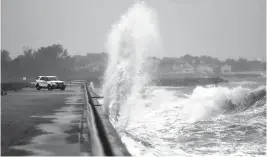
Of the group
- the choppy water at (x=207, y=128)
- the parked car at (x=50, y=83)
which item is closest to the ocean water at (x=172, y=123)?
the choppy water at (x=207, y=128)

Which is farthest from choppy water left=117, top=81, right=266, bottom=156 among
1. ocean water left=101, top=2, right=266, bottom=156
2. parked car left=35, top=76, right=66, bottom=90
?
parked car left=35, top=76, right=66, bottom=90

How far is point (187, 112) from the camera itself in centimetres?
3988

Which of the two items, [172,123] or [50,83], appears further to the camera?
[50,83]

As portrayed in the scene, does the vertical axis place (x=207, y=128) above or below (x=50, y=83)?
below

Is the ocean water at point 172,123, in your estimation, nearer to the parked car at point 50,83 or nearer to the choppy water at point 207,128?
the choppy water at point 207,128

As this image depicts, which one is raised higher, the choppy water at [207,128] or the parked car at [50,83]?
the parked car at [50,83]

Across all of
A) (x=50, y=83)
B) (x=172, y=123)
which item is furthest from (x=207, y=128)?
(x=50, y=83)

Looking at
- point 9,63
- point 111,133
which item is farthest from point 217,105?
point 9,63

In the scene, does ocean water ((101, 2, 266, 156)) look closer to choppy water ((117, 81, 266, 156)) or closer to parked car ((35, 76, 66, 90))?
choppy water ((117, 81, 266, 156))

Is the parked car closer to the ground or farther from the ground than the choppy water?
farther from the ground

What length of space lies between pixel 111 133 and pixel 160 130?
65.5 ft

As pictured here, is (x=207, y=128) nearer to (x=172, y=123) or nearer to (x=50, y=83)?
(x=172, y=123)

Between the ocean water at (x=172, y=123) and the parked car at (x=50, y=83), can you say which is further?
the parked car at (x=50, y=83)

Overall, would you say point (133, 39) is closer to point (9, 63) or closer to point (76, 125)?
point (76, 125)
